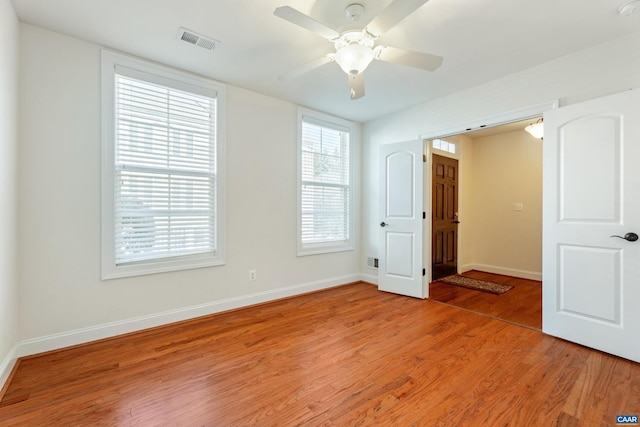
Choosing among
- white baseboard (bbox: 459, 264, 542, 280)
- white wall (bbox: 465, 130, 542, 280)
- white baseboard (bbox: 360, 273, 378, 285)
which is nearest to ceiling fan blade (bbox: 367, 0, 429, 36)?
white baseboard (bbox: 360, 273, 378, 285)

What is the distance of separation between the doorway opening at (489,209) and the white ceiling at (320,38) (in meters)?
2.12

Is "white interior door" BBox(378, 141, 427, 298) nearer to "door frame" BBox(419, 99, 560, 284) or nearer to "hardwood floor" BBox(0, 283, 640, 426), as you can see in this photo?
"door frame" BBox(419, 99, 560, 284)

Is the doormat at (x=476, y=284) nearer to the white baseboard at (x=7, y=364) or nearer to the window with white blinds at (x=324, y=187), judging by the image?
the window with white blinds at (x=324, y=187)

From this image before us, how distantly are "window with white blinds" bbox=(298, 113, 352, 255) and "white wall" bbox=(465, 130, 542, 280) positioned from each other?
2724 millimetres

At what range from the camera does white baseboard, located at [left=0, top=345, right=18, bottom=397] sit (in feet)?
6.06

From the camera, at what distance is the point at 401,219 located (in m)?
3.84

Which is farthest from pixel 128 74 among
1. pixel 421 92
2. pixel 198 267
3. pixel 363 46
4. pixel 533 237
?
pixel 533 237

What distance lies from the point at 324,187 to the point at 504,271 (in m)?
3.62

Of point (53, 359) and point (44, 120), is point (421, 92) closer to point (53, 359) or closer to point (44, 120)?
point (44, 120)

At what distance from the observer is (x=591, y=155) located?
2340 mm

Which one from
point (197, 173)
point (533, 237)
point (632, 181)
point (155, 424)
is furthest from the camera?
point (533, 237)

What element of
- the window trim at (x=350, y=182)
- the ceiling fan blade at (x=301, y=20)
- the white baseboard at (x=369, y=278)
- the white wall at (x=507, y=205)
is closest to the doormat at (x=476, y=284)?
the white wall at (x=507, y=205)

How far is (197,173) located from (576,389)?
3.55 m

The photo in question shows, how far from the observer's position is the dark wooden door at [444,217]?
4.69m
